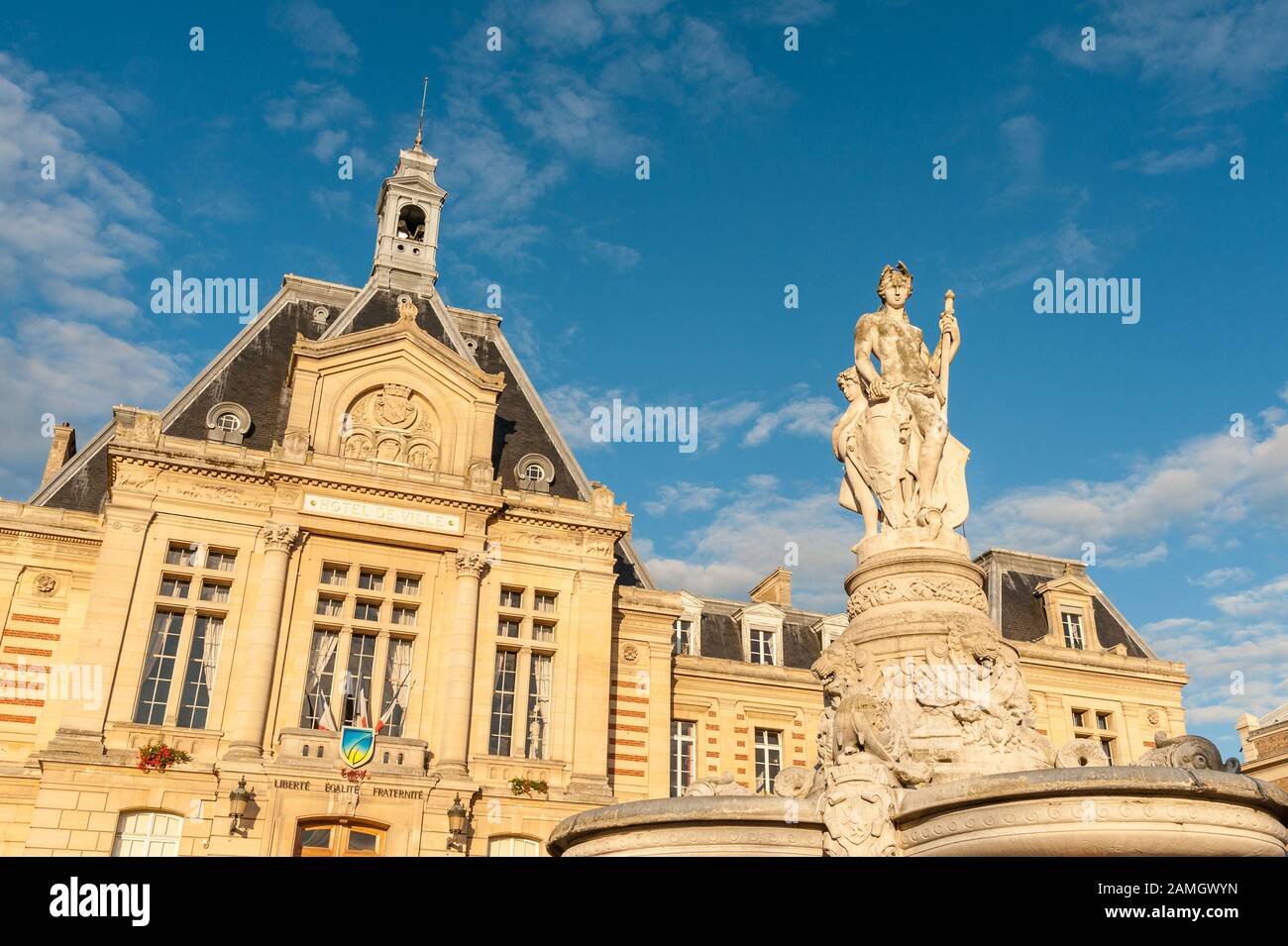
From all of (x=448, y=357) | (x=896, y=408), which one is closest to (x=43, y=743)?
(x=448, y=357)

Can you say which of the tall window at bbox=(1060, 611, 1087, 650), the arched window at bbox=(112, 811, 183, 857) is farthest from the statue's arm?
the tall window at bbox=(1060, 611, 1087, 650)

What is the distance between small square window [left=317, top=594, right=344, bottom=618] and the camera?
29.0 meters

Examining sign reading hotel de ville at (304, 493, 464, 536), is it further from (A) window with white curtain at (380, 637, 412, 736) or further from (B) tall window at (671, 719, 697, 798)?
(B) tall window at (671, 719, 697, 798)

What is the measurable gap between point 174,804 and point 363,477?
943 cm

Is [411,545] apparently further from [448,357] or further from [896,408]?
[896,408]

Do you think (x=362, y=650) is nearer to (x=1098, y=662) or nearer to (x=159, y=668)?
(x=159, y=668)

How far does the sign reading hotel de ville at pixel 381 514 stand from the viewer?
96.0 ft

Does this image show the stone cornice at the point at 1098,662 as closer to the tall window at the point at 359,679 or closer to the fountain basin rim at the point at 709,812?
the tall window at the point at 359,679

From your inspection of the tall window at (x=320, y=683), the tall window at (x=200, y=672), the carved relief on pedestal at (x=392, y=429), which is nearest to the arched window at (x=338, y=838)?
the tall window at (x=320, y=683)

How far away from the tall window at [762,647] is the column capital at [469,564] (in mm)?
14349

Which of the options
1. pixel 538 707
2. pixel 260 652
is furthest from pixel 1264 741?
pixel 260 652

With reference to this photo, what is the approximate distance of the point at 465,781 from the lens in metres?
27.2

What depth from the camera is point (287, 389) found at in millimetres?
33344
